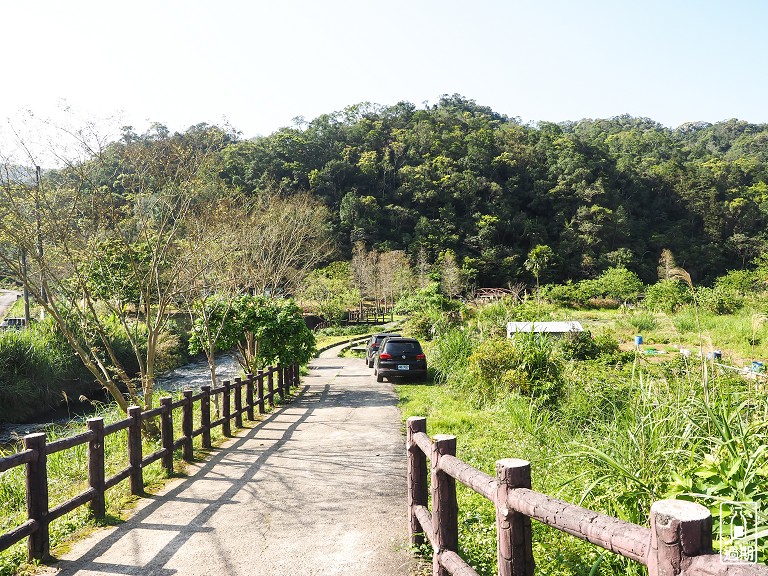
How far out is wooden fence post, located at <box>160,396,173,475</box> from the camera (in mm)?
7207

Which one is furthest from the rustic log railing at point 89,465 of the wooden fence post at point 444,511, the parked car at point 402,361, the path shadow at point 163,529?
the parked car at point 402,361

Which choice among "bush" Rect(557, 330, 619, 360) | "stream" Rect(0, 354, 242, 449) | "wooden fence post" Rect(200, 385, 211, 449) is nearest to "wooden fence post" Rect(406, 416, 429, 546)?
"wooden fence post" Rect(200, 385, 211, 449)

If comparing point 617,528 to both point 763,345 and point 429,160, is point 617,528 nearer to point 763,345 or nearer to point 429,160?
point 763,345

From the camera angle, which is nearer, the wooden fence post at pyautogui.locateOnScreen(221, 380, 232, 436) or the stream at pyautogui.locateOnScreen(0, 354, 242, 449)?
the wooden fence post at pyautogui.locateOnScreen(221, 380, 232, 436)

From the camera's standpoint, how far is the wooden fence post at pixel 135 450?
6359 millimetres

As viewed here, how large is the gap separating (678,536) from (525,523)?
3.94 ft

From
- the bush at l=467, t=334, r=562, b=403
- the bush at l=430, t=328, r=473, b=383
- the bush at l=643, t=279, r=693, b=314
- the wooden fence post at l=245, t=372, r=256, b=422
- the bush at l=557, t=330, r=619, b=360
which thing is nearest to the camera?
the bush at l=467, t=334, r=562, b=403

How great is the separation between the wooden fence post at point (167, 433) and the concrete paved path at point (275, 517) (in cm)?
41

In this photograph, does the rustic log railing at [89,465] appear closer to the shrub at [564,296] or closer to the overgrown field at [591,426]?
the overgrown field at [591,426]

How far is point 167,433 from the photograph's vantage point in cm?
734

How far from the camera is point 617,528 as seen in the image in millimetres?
1974

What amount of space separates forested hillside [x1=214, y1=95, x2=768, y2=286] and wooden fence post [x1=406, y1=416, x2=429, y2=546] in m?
47.8

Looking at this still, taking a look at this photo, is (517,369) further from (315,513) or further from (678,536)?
(678,536)

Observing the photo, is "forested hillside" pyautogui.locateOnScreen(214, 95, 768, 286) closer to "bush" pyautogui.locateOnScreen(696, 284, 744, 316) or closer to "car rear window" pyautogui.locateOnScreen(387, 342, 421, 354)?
"bush" pyautogui.locateOnScreen(696, 284, 744, 316)
